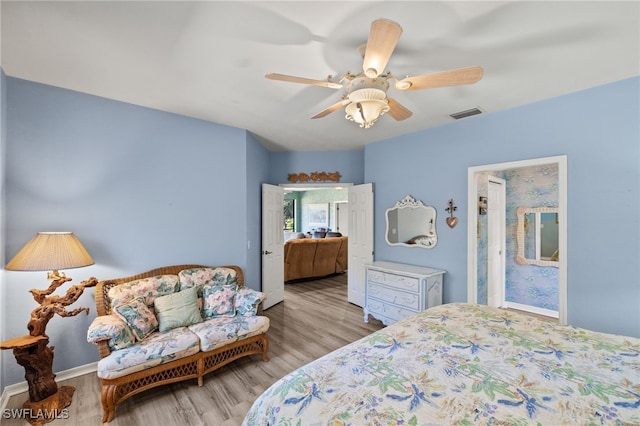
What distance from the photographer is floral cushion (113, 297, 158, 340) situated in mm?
2264

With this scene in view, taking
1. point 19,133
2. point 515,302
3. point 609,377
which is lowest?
point 515,302

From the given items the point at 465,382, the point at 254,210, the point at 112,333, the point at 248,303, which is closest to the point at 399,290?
the point at 248,303

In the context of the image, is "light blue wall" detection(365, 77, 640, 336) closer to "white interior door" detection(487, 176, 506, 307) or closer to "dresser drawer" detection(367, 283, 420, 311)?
"dresser drawer" detection(367, 283, 420, 311)

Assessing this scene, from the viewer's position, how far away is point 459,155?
333 centimetres

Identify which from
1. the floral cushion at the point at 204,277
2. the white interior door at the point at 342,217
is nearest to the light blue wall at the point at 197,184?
the floral cushion at the point at 204,277

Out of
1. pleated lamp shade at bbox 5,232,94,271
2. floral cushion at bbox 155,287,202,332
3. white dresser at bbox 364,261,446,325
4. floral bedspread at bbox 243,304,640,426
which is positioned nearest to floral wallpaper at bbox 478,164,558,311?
white dresser at bbox 364,261,446,325

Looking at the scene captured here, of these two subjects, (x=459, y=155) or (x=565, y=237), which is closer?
(x=565, y=237)

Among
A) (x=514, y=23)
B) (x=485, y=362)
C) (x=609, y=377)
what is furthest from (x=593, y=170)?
(x=485, y=362)

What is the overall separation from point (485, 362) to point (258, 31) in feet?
7.46

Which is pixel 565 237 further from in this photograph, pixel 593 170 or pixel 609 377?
pixel 609 377

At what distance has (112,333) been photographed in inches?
81.2

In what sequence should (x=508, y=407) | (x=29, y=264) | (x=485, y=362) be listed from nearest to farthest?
(x=508, y=407)
(x=485, y=362)
(x=29, y=264)

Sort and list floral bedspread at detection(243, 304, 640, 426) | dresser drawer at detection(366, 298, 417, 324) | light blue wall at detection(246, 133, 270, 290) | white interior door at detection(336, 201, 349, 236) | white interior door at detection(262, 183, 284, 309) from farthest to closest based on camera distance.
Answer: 1. white interior door at detection(336, 201, 349, 236)
2. white interior door at detection(262, 183, 284, 309)
3. light blue wall at detection(246, 133, 270, 290)
4. dresser drawer at detection(366, 298, 417, 324)
5. floral bedspread at detection(243, 304, 640, 426)

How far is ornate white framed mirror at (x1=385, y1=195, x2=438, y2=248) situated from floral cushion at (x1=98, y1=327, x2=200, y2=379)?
2.85 meters
